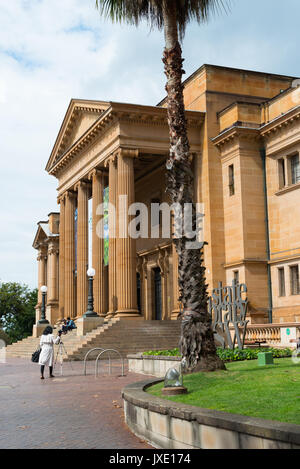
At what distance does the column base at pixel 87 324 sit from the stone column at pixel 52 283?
22.9 meters

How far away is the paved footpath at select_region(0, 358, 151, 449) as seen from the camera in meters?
8.52

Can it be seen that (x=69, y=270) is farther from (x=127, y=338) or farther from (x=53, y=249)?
(x=53, y=249)

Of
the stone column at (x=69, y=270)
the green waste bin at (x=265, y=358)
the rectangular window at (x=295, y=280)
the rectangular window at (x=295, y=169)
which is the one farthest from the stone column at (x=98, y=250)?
the green waste bin at (x=265, y=358)

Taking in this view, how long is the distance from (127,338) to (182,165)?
17355mm

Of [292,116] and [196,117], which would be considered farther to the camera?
[196,117]

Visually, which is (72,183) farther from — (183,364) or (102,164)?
(183,364)

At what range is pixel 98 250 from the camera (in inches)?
1455

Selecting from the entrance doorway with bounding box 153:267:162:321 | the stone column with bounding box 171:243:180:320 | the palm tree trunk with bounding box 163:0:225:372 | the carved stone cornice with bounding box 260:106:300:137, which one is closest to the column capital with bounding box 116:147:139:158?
the stone column with bounding box 171:243:180:320

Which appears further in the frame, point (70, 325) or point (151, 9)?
point (70, 325)

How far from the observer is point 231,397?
864 centimetres

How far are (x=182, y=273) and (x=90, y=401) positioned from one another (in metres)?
3.58

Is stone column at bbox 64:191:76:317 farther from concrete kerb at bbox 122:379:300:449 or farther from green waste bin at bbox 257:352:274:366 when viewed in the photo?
concrete kerb at bbox 122:379:300:449

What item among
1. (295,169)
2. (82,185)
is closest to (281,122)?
(295,169)
